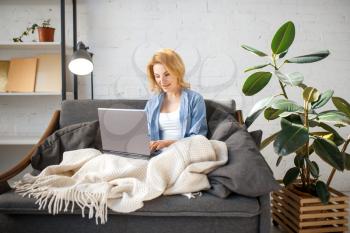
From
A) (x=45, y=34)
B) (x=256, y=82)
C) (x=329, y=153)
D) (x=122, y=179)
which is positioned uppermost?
(x=45, y=34)

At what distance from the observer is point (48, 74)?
8.46ft

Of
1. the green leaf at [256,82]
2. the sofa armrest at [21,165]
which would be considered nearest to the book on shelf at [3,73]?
the sofa armrest at [21,165]

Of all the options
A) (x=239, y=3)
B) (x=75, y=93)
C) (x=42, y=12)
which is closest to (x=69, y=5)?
(x=42, y=12)

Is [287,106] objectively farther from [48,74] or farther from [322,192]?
[48,74]

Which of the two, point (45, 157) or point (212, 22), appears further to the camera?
point (212, 22)

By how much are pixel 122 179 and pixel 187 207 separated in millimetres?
326

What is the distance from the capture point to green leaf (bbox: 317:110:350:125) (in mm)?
1505

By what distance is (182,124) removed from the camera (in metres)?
1.91

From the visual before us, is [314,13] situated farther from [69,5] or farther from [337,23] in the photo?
[69,5]

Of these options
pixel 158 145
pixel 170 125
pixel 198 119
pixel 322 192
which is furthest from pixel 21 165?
pixel 322 192

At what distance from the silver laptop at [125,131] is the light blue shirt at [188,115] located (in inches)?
13.0

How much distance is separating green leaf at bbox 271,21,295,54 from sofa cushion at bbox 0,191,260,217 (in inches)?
32.7

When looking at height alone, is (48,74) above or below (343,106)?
above

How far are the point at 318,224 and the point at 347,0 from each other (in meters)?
2.05
